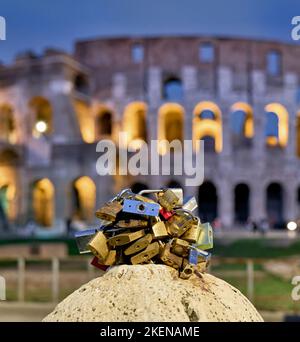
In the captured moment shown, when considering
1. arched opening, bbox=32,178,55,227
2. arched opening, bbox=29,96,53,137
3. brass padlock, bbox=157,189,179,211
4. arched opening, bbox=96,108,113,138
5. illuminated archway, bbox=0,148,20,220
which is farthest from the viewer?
arched opening, bbox=96,108,113,138

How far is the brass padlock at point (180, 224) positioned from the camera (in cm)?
320

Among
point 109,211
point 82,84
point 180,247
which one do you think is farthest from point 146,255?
point 82,84

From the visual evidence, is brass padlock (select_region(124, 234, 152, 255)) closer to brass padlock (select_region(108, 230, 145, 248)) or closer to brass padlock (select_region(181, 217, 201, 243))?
brass padlock (select_region(108, 230, 145, 248))

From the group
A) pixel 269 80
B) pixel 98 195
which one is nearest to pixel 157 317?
pixel 98 195

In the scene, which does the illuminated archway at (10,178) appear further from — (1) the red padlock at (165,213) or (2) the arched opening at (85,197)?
Answer: (1) the red padlock at (165,213)

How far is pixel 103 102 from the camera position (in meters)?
45.7

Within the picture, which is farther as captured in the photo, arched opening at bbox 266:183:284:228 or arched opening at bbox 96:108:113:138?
arched opening at bbox 266:183:284:228

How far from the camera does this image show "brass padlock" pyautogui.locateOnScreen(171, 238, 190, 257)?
3.14m

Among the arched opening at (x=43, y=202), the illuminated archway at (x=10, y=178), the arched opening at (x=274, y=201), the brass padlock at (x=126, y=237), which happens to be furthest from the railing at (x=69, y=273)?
the arched opening at (x=274, y=201)

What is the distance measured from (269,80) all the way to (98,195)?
17.8 m

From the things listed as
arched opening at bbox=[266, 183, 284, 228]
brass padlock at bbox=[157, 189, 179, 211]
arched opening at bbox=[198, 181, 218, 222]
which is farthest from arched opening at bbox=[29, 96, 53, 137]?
brass padlock at bbox=[157, 189, 179, 211]

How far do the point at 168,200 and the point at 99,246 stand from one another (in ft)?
1.67

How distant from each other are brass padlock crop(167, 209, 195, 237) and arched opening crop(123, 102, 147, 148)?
128ft
